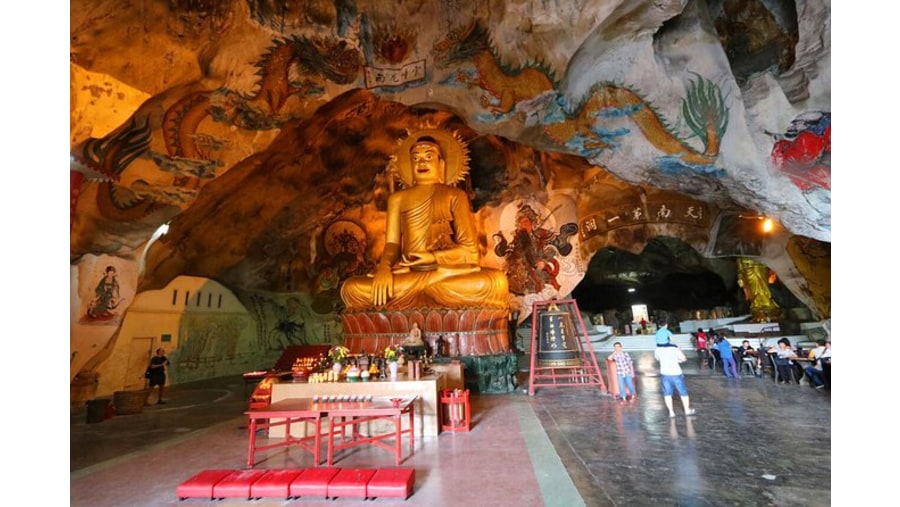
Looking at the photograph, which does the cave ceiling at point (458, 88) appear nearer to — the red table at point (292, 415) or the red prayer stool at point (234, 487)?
the red table at point (292, 415)

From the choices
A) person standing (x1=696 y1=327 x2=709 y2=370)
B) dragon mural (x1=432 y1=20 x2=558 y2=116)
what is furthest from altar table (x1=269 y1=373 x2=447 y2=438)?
person standing (x1=696 y1=327 x2=709 y2=370)

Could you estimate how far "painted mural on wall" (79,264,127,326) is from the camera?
217 inches

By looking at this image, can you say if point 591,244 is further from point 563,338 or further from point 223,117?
point 223,117

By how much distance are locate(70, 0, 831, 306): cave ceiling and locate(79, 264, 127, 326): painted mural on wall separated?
0.35m

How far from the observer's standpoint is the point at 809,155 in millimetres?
4715

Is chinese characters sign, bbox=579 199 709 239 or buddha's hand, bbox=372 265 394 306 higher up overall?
chinese characters sign, bbox=579 199 709 239

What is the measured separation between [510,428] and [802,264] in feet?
24.5

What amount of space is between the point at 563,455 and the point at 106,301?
600 centimetres

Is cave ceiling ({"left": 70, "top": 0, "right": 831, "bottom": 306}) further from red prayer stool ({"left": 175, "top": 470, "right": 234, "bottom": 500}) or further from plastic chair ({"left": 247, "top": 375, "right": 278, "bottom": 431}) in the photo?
red prayer stool ({"left": 175, "top": 470, "right": 234, "bottom": 500})

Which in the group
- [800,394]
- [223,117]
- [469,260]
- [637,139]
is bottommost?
[800,394]

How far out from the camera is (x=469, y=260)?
8016 millimetres

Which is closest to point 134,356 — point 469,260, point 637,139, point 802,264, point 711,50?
point 469,260

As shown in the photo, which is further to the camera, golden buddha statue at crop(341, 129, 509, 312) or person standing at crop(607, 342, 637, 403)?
golden buddha statue at crop(341, 129, 509, 312)

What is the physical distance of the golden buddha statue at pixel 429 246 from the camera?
7234mm
